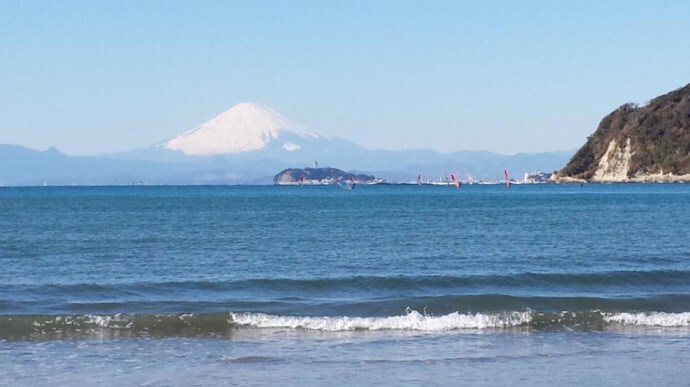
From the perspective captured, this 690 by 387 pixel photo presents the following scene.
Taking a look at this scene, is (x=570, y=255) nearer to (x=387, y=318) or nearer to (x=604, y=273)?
(x=604, y=273)

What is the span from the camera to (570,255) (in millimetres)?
42625

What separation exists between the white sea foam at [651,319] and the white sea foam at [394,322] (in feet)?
6.90

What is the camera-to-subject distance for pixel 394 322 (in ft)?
79.9

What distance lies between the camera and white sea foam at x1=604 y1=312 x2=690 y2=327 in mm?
24312

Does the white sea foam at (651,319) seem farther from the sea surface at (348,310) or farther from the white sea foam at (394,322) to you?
Result: the white sea foam at (394,322)

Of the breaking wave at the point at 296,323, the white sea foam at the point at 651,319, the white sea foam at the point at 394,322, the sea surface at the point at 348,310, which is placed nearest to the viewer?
the sea surface at the point at 348,310

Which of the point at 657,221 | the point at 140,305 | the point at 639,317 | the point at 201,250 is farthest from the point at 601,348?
the point at 657,221

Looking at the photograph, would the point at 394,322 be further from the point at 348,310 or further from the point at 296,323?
the point at 348,310

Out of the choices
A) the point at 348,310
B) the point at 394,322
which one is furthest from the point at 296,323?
the point at 348,310

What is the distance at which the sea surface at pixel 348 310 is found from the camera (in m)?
18.8

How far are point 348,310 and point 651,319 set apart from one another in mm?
7729

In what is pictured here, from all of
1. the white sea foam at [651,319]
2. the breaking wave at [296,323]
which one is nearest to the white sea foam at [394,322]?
the breaking wave at [296,323]

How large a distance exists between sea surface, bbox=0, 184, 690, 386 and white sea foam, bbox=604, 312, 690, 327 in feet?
0.21

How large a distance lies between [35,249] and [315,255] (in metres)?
13.6
